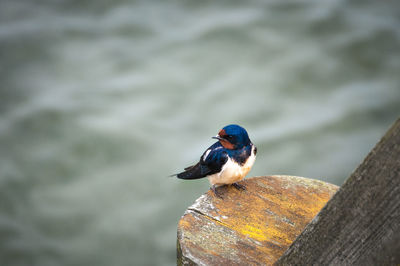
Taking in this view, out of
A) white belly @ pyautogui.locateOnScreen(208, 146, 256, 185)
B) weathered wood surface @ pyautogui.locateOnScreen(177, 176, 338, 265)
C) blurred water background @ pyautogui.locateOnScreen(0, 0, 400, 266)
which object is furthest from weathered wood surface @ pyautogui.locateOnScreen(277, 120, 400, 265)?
blurred water background @ pyautogui.locateOnScreen(0, 0, 400, 266)

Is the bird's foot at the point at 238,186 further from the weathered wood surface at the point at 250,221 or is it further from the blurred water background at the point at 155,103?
the blurred water background at the point at 155,103

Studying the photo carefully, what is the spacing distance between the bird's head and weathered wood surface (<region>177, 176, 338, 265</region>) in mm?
336

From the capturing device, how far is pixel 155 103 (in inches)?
297

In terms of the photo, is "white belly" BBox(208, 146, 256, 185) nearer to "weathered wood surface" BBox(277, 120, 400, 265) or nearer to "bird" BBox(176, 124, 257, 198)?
"bird" BBox(176, 124, 257, 198)

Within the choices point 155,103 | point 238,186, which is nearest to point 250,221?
point 238,186

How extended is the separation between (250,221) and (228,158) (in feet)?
1.97

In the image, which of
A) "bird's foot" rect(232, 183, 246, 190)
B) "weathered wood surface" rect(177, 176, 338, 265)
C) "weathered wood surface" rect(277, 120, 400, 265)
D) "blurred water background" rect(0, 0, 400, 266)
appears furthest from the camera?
"blurred water background" rect(0, 0, 400, 266)

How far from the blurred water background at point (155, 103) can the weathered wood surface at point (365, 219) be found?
4.79 metres

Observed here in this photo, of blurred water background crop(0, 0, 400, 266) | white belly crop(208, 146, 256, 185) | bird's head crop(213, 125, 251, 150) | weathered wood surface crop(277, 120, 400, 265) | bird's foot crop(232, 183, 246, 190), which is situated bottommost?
weathered wood surface crop(277, 120, 400, 265)

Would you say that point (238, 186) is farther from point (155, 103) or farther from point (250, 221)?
point (155, 103)

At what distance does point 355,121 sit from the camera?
277 inches

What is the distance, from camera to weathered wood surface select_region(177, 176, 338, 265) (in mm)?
1601

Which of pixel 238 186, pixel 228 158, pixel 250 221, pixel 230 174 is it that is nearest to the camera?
pixel 250 221

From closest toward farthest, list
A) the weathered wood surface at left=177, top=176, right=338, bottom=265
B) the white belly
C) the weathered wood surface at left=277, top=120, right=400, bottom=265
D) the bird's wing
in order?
the weathered wood surface at left=277, top=120, right=400, bottom=265
the weathered wood surface at left=177, top=176, right=338, bottom=265
the white belly
the bird's wing
